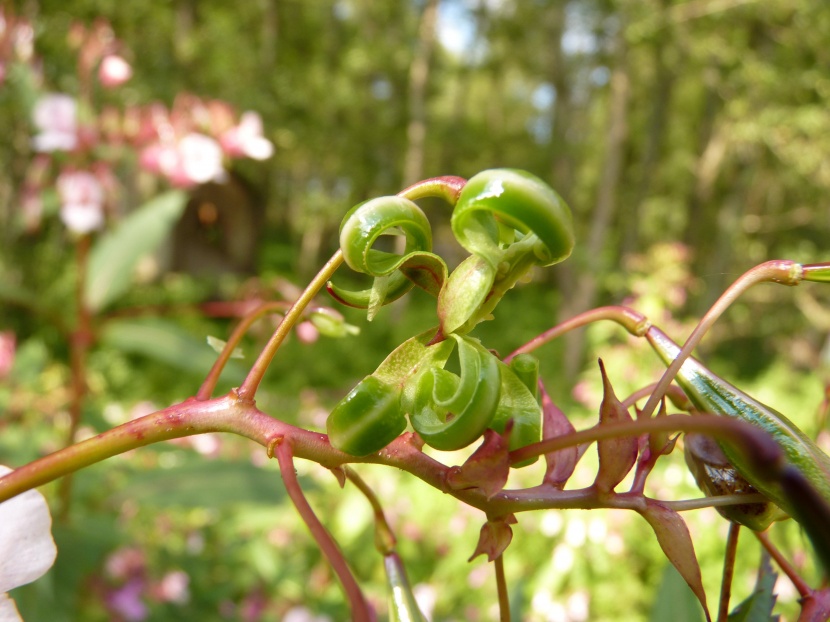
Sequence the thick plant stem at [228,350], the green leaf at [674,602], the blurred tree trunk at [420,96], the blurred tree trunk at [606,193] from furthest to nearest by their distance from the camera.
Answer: the blurred tree trunk at [420,96] → the blurred tree trunk at [606,193] → the green leaf at [674,602] → the thick plant stem at [228,350]

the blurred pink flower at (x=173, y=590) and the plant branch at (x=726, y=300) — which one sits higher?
the blurred pink flower at (x=173, y=590)

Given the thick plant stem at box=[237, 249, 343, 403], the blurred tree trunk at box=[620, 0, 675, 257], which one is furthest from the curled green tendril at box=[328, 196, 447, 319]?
the blurred tree trunk at box=[620, 0, 675, 257]

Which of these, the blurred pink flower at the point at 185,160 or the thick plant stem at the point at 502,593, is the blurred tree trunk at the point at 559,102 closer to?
the blurred pink flower at the point at 185,160

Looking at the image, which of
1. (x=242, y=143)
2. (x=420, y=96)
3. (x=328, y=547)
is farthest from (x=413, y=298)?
(x=328, y=547)

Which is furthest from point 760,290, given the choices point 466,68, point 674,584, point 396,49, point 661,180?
point 674,584

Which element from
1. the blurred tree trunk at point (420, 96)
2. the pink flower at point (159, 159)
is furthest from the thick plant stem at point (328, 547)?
the blurred tree trunk at point (420, 96)

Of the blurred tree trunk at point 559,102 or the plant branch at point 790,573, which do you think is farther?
the blurred tree trunk at point 559,102

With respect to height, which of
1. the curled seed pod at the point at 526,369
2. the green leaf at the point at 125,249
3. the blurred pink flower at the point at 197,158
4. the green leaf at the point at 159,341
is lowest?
the curled seed pod at the point at 526,369

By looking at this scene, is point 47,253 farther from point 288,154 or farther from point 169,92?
point 288,154
